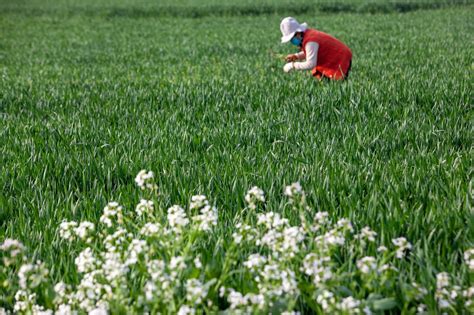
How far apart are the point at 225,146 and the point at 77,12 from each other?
1035 inches

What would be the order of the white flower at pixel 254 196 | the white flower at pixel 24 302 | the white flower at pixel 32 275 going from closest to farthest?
the white flower at pixel 32 275, the white flower at pixel 24 302, the white flower at pixel 254 196

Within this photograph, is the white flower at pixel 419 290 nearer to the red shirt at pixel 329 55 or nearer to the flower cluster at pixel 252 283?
the flower cluster at pixel 252 283

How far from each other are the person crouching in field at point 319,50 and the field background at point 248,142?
30cm

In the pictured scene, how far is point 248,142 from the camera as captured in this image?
166 inches

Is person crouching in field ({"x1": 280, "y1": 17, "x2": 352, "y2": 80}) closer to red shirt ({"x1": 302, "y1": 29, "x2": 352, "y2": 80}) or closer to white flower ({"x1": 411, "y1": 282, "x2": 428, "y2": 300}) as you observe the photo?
red shirt ({"x1": 302, "y1": 29, "x2": 352, "y2": 80})

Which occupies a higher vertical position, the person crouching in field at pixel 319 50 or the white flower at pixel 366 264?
the white flower at pixel 366 264

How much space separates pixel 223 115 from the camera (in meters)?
5.23

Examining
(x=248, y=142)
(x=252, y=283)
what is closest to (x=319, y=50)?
(x=248, y=142)

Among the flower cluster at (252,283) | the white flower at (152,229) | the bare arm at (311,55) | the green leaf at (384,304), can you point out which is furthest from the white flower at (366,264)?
the bare arm at (311,55)

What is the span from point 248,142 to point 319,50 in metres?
2.86

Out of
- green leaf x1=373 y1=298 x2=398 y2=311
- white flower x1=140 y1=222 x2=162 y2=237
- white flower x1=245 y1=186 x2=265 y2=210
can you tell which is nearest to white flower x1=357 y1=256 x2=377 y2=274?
green leaf x1=373 y1=298 x2=398 y2=311

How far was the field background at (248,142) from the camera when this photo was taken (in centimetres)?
267

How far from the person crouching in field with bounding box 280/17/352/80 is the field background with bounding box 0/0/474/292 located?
0.30 meters

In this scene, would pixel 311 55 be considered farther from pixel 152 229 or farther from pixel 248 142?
pixel 152 229
